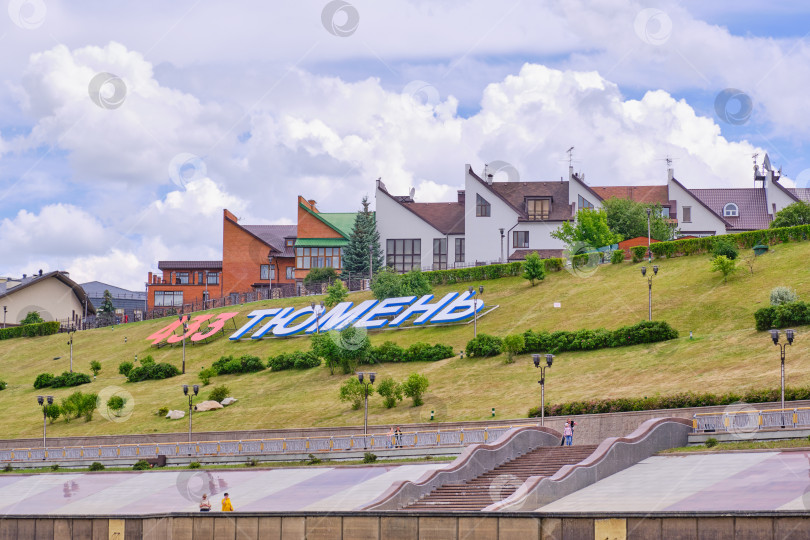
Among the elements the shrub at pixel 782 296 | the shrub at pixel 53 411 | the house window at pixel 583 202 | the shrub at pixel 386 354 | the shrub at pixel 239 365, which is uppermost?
the house window at pixel 583 202

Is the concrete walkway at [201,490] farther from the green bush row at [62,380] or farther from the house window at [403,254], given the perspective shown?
the house window at [403,254]

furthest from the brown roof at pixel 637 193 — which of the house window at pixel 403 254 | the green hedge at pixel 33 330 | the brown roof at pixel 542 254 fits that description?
the green hedge at pixel 33 330

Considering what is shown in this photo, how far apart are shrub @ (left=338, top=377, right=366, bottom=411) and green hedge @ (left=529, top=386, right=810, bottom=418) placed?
10663 mm

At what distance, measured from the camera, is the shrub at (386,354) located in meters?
A: 63.8

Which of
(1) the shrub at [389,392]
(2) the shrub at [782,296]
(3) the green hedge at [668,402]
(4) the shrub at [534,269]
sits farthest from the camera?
(4) the shrub at [534,269]

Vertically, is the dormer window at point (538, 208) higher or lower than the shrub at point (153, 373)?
higher

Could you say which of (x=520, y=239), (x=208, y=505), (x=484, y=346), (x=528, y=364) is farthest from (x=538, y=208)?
(x=208, y=505)

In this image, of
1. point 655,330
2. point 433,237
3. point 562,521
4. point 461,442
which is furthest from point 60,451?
point 433,237

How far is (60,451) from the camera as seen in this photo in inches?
2020

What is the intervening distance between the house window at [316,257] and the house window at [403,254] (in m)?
5.65

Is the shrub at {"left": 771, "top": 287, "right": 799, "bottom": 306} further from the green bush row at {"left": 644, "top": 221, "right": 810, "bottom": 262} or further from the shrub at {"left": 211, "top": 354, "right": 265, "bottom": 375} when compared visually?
the shrub at {"left": 211, "top": 354, "right": 265, "bottom": 375}

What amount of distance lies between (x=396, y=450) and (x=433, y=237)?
58.3m

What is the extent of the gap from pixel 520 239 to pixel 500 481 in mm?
63033

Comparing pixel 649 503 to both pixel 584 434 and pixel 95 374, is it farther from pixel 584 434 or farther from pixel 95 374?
pixel 95 374
